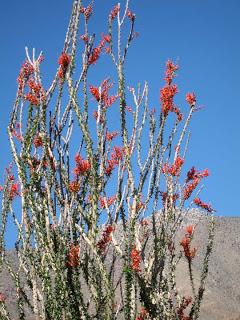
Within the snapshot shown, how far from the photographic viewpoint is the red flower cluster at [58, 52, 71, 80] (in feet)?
16.3

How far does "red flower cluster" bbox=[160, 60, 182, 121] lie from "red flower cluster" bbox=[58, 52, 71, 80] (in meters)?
1.29

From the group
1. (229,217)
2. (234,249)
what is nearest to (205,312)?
(234,249)

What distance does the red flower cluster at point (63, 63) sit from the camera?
4.96 meters

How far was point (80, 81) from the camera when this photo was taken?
5.09m

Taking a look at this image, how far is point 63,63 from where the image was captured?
16.3 feet

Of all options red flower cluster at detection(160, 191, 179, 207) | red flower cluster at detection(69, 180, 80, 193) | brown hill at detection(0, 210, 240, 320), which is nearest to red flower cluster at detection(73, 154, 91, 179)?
red flower cluster at detection(69, 180, 80, 193)

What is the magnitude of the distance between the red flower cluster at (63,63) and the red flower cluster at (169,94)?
4.23 feet

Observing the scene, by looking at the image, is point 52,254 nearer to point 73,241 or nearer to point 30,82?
point 73,241

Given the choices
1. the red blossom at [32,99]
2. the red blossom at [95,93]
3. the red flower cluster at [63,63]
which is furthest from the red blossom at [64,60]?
the red blossom at [95,93]

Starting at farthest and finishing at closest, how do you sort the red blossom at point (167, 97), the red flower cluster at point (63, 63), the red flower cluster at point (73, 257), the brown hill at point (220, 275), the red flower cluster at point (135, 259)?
1. the brown hill at point (220, 275)
2. the red blossom at point (167, 97)
3. the red flower cluster at point (63, 63)
4. the red flower cluster at point (73, 257)
5. the red flower cluster at point (135, 259)

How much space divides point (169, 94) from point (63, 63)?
1439 millimetres

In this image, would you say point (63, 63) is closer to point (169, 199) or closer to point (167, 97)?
point (167, 97)

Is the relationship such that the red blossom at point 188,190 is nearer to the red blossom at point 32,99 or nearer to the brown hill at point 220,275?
the red blossom at point 32,99

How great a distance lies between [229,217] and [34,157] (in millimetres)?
98062
